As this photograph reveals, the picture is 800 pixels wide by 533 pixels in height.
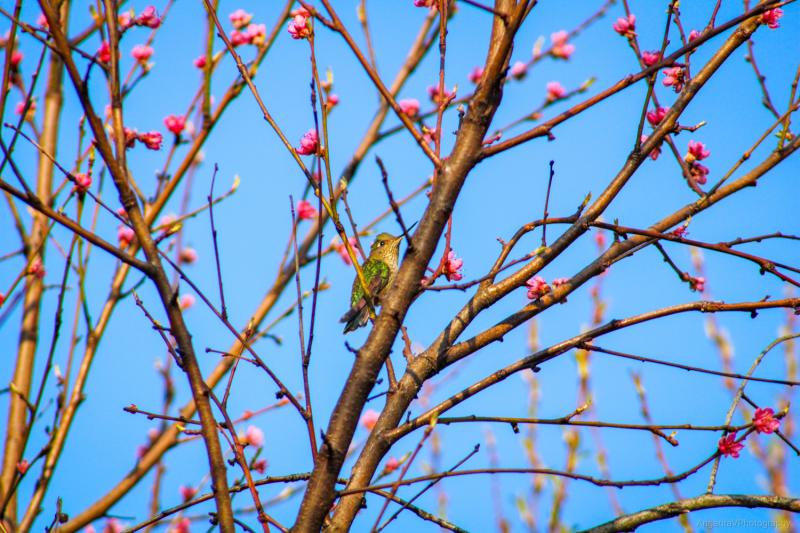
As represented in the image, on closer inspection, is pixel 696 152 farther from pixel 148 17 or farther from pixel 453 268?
pixel 148 17

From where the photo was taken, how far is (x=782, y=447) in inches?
271

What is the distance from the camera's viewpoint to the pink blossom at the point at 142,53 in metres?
5.09

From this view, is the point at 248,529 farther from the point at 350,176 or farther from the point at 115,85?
the point at 350,176

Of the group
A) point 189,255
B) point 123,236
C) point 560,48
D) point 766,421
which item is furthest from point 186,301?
point 766,421

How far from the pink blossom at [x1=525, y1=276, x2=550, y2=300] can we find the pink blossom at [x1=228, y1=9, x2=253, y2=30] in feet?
12.1

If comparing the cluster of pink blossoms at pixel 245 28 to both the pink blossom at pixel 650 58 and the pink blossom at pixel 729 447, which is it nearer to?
the pink blossom at pixel 650 58

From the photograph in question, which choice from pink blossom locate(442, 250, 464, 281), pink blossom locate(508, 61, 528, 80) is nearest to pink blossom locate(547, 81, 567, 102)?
pink blossom locate(508, 61, 528, 80)

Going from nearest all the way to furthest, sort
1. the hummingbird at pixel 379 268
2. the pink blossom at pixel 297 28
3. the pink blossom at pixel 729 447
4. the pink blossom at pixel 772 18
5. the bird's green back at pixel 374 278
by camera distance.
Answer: the pink blossom at pixel 729 447 → the pink blossom at pixel 772 18 → the pink blossom at pixel 297 28 → the hummingbird at pixel 379 268 → the bird's green back at pixel 374 278

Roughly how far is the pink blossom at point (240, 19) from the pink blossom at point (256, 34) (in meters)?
0.20

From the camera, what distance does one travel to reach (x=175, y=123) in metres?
5.22

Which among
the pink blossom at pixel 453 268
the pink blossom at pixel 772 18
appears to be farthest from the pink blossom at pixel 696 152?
the pink blossom at pixel 453 268

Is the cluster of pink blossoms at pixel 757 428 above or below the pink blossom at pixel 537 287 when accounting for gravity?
below

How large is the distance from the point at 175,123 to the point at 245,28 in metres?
1.10

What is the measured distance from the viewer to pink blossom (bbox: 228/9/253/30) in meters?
5.73
